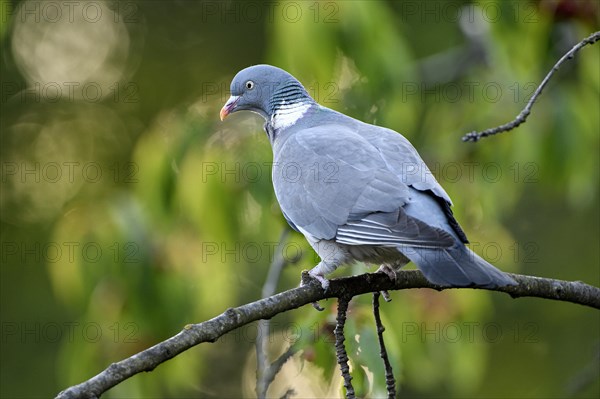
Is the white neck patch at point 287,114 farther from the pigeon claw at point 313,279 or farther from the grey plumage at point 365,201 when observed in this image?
the pigeon claw at point 313,279

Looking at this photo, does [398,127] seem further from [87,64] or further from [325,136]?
[87,64]

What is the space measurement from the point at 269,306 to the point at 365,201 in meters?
0.83

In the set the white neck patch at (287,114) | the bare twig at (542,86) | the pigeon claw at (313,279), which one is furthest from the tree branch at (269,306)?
the white neck patch at (287,114)

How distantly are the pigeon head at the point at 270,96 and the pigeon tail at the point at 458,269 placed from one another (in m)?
1.49

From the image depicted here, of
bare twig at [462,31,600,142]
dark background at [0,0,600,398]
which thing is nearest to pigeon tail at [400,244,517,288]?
bare twig at [462,31,600,142]

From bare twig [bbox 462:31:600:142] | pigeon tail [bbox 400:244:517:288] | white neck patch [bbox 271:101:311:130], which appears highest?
bare twig [bbox 462:31:600:142]

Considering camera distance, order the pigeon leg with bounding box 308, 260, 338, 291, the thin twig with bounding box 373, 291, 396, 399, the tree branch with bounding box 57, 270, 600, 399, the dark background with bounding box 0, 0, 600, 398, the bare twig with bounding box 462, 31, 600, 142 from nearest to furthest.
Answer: the tree branch with bounding box 57, 270, 600, 399, the bare twig with bounding box 462, 31, 600, 142, the thin twig with bounding box 373, 291, 396, 399, the pigeon leg with bounding box 308, 260, 338, 291, the dark background with bounding box 0, 0, 600, 398

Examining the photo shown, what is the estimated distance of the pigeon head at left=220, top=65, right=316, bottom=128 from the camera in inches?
170

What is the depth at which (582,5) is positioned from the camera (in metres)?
4.28

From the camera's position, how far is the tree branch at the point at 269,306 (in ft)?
7.49

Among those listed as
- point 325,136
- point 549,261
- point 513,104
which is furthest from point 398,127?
point 549,261

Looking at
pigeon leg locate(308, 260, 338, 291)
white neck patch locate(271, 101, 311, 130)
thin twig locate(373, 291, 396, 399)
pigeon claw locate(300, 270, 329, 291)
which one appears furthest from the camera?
white neck patch locate(271, 101, 311, 130)

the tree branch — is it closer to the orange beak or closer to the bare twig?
the bare twig

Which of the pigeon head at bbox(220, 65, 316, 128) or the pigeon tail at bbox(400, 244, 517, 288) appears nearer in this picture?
the pigeon tail at bbox(400, 244, 517, 288)
